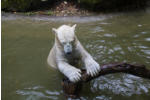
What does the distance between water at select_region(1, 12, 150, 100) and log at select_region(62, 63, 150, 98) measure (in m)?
0.21

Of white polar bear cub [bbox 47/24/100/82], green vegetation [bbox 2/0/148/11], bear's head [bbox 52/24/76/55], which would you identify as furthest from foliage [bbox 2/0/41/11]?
bear's head [bbox 52/24/76/55]

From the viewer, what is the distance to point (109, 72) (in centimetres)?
378

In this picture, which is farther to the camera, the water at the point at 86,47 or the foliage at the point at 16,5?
the foliage at the point at 16,5

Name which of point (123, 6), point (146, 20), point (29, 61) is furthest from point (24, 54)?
point (123, 6)

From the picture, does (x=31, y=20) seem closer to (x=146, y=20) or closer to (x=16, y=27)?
(x=16, y=27)

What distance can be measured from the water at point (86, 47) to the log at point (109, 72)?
208 mm

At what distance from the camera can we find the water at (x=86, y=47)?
4277 millimetres

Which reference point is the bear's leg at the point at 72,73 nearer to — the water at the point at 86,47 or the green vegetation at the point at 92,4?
the water at the point at 86,47

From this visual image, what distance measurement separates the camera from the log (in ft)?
12.0

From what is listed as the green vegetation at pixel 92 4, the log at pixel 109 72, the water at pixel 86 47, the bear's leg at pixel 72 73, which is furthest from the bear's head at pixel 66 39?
the green vegetation at pixel 92 4

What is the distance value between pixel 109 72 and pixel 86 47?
95.8 inches

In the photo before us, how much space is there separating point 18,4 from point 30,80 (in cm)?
608

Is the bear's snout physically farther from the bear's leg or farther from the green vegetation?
the green vegetation

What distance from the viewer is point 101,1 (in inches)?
377
